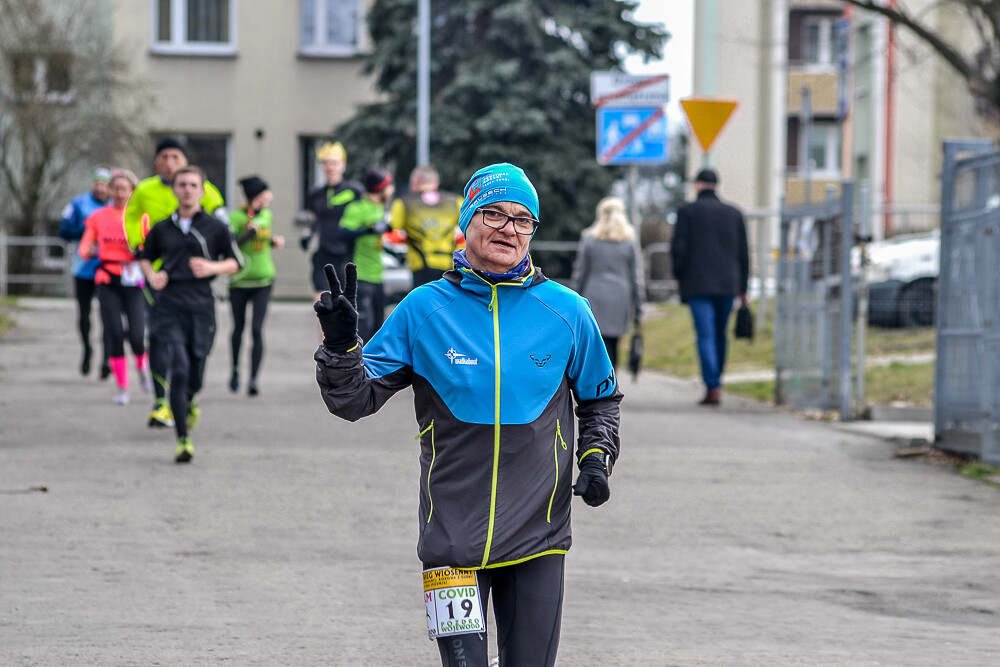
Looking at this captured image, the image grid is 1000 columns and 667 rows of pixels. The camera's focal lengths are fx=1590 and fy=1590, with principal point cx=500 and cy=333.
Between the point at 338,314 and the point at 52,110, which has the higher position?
the point at 52,110

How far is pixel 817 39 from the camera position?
49906mm

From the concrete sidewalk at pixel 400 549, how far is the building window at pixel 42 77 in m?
22.3

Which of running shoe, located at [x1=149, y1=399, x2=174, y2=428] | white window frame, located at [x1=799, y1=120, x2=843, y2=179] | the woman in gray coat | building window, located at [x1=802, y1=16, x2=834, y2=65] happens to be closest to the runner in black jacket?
running shoe, located at [x1=149, y1=399, x2=174, y2=428]

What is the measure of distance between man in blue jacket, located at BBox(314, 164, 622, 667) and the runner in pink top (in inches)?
391

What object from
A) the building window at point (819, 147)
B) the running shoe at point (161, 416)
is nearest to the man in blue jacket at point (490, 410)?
the running shoe at point (161, 416)

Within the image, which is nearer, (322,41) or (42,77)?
(42,77)

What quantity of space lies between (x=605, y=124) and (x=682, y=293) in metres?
2.94

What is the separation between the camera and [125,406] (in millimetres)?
13219

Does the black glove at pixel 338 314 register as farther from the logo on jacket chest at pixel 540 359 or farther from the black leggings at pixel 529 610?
the black leggings at pixel 529 610

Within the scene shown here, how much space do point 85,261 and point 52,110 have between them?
64.5 ft

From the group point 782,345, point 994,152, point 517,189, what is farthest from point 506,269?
point 782,345

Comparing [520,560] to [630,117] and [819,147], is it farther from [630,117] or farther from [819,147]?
[819,147]

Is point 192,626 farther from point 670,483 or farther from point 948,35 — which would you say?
point 948,35

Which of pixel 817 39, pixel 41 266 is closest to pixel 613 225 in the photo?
pixel 41 266
